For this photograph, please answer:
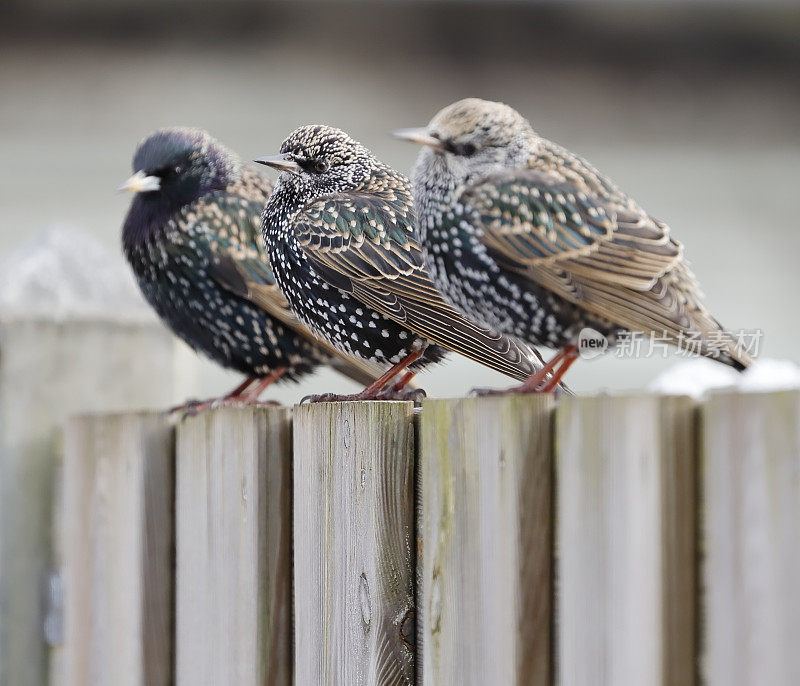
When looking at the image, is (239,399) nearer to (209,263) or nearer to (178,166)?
(209,263)

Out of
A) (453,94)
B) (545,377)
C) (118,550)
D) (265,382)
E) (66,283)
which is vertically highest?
(453,94)

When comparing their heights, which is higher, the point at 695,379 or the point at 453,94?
the point at 453,94

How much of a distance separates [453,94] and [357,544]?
3782mm

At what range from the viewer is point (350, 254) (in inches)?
93.5

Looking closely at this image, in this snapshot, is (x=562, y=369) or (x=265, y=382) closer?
(x=562, y=369)

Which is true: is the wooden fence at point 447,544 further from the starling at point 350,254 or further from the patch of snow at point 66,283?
the patch of snow at point 66,283

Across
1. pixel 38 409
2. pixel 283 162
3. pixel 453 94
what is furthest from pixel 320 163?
pixel 453 94

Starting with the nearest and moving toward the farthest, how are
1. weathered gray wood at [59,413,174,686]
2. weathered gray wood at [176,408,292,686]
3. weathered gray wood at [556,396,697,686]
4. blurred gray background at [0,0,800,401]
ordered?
weathered gray wood at [556,396,697,686] → weathered gray wood at [176,408,292,686] → weathered gray wood at [59,413,174,686] → blurred gray background at [0,0,800,401]

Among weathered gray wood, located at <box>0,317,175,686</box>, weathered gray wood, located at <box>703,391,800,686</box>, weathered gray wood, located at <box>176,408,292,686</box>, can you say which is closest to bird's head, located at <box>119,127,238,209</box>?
weathered gray wood, located at <box>0,317,175,686</box>

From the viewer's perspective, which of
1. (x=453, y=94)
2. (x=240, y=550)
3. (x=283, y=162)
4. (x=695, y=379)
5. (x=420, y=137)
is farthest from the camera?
(x=453, y=94)

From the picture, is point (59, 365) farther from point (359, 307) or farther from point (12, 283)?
point (359, 307)

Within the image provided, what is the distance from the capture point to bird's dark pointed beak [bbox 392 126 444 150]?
5.74 ft

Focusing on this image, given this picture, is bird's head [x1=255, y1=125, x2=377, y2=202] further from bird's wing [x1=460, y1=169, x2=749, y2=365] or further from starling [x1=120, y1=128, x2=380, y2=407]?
bird's wing [x1=460, y1=169, x2=749, y2=365]

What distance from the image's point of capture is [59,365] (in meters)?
3.12
